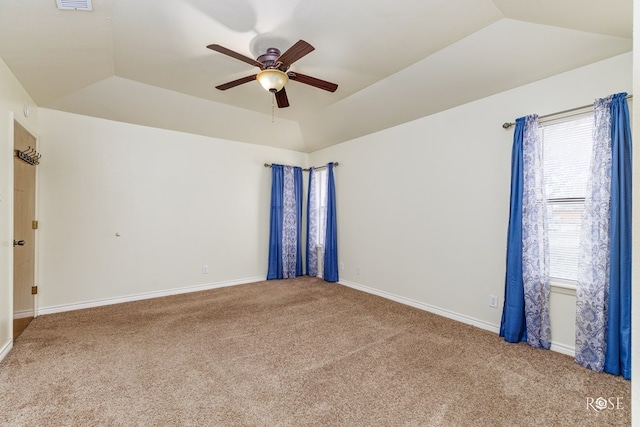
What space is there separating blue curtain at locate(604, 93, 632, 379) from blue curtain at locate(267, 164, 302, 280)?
4.16 meters

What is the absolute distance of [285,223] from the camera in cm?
523

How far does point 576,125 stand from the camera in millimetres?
2449

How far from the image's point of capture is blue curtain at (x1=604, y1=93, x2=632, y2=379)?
2.04 meters

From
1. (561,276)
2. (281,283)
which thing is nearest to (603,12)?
(561,276)

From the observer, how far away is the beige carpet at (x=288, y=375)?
168cm

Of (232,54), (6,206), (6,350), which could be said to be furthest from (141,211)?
(232,54)

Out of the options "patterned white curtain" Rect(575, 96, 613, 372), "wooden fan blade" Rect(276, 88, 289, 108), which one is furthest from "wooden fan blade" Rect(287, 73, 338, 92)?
"patterned white curtain" Rect(575, 96, 613, 372)

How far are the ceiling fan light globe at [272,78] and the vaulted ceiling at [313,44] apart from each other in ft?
1.29

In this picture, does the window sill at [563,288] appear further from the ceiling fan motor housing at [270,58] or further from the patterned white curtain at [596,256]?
the ceiling fan motor housing at [270,58]

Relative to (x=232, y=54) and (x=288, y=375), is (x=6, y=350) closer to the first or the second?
(x=288, y=375)

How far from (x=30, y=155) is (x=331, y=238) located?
157 inches

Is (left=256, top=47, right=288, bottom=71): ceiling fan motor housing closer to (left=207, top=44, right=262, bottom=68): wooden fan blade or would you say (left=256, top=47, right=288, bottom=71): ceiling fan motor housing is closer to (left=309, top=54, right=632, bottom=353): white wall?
(left=207, top=44, right=262, bottom=68): wooden fan blade

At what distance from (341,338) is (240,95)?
3.18m

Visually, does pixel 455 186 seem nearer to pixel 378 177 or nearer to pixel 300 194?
pixel 378 177
